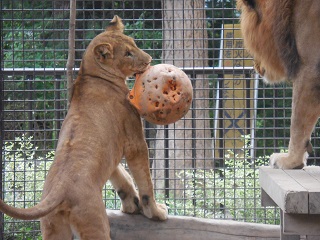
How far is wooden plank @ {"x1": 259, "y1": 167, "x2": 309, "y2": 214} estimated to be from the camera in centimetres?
340

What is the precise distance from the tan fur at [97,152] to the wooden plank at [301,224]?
39.6 inches

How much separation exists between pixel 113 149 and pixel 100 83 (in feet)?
1.52

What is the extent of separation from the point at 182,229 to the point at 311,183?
121cm

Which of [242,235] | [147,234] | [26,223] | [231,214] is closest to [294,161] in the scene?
[242,235]

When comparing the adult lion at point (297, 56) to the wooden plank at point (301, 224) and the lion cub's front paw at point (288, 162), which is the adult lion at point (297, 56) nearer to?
the lion cub's front paw at point (288, 162)

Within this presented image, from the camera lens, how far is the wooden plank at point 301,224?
11.6 feet

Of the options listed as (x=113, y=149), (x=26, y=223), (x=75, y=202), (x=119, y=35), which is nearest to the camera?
(x=75, y=202)

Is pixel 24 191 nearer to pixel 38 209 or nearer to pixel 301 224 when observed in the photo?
pixel 38 209

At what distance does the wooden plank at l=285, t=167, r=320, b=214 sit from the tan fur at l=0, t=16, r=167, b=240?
921 mm

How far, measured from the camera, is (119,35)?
4.54m

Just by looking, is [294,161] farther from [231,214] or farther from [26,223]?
[26,223]

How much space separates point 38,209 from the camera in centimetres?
358

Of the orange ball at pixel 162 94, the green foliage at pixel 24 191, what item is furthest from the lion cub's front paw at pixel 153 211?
the green foliage at pixel 24 191

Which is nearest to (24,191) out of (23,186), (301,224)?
(23,186)
